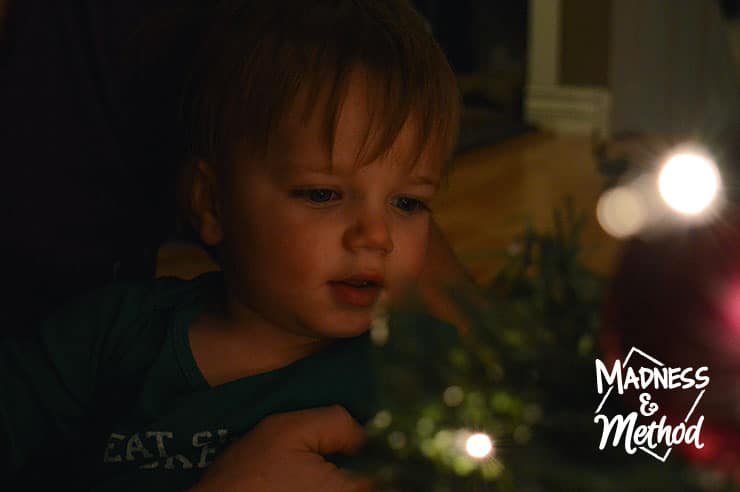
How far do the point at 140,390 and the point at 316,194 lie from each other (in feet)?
0.81

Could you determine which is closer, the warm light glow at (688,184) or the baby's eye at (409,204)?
the warm light glow at (688,184)

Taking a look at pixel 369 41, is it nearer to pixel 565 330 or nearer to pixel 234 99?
pixel 234 99

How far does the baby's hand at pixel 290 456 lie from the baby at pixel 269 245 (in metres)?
0.07

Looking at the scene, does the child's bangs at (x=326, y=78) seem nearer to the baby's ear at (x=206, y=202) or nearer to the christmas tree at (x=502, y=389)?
the baby's ear at (x=206, y=202)

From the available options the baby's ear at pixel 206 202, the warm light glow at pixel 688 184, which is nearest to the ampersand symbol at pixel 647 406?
the warm light glow at pixel 688 184

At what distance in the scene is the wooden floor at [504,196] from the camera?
1.98 metres

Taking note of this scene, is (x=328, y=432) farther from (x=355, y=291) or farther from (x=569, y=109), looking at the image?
(x=569, y=109)

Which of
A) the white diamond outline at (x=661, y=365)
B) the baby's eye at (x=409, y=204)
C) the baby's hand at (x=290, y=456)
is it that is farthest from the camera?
the baby's eye at (x=409, y=204)

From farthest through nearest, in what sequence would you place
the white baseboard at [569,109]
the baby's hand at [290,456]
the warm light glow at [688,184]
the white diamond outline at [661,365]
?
the white baseboard at [569,109], the baby's hand at [290,456], the warm light glow at [688,184], the white diamond outline at [661,365]

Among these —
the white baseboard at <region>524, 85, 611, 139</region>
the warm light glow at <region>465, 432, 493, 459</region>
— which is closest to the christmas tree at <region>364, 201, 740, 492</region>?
the warm light glow at <region>465, 432, 493, 459</region>

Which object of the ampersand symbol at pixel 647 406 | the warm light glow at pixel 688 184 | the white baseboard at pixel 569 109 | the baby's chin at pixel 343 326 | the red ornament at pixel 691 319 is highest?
the white baseboard at pixel 569 109

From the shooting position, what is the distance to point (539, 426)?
0.34 metres

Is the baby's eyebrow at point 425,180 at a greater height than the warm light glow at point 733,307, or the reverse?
the baby's eyebrow at point 425,180

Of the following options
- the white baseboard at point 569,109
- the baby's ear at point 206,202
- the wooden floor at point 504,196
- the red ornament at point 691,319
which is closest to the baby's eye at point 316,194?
the baby's ear at point 206,202
